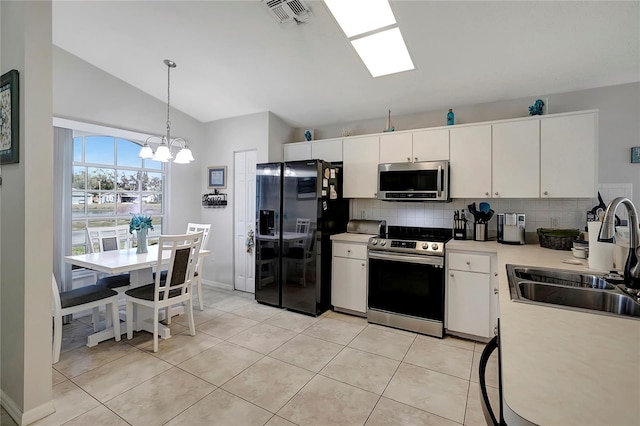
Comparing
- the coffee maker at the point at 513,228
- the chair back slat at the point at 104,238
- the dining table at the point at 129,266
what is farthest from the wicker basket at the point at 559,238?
the chair back slat at the point at 104,238

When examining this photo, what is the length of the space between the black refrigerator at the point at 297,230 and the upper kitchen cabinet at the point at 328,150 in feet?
0.38

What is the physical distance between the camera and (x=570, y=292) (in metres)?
1.46

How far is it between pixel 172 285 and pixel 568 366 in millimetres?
2937

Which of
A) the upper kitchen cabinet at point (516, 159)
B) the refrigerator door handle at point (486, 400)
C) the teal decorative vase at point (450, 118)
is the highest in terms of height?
the teal decorative vase at point (450, 118)

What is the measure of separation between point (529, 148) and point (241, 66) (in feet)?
9.93

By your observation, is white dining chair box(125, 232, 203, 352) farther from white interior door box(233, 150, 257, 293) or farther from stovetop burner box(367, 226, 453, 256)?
stovetop burner box(367, 226, 453, 256)

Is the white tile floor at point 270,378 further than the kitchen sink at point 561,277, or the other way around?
the white tile floor at point 270,378

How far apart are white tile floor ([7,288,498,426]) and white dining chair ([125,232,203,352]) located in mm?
292

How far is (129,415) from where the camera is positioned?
188 centimetres

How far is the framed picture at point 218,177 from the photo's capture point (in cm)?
463

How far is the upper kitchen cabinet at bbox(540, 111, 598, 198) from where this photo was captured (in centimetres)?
264

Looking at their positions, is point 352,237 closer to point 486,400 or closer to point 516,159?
point 516,159

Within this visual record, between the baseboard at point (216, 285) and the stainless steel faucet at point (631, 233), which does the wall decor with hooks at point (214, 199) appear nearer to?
the baseboard at point (216, 285)

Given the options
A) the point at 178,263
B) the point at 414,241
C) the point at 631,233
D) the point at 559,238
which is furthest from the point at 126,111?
the point at 559,238
